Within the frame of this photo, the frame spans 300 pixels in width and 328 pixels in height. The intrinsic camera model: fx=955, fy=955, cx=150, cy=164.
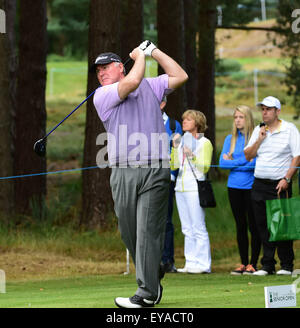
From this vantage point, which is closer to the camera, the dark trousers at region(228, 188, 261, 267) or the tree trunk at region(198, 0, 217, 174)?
the dark trousers at region(228, 188, 261, 267)

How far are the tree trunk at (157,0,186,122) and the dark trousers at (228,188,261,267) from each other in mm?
7872

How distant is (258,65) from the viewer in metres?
57.2

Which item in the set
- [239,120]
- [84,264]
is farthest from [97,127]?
[239,120]

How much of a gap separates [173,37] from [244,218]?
884 centimetres

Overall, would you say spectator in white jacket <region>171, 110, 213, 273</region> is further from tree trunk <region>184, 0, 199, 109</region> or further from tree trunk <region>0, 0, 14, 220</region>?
tree trunk <region>184, 0, 199, 109</region>

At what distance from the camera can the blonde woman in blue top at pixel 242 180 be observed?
481 inches

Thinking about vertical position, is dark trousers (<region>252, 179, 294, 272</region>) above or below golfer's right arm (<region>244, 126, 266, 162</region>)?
below

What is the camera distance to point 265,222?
11984mm

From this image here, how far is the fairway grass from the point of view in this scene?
27.9ft

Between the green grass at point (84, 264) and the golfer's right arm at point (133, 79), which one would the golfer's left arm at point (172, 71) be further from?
the green grass at point (84, 264)

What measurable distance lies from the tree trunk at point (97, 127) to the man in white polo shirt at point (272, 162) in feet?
16.1

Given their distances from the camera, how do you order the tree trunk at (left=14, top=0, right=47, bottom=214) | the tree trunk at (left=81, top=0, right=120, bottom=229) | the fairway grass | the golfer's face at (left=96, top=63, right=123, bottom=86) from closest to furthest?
1. the golfer's face at (left=96, top=63, right=123, bottom=86)
2. the fairway grass
3. the tree trunk at (left=81, top=0, right=120, bottom=229)
4. the tree trunk at (left=14, top=0, right=47, bottom=214)

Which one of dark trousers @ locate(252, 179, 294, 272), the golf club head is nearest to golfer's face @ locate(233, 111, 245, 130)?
dark trousers @ locate(252, 179, 294, 272)
